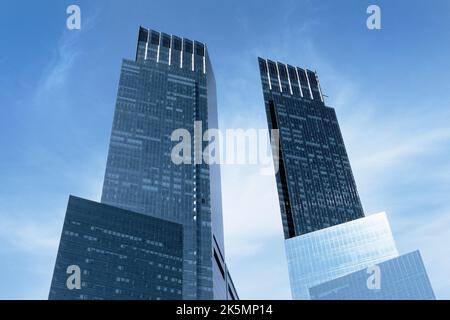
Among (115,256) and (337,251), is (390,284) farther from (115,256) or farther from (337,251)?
(115,256)

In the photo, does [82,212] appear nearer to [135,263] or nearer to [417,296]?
[135,263]

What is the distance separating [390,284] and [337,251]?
31.1 m

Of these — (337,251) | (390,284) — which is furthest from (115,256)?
(390,284)

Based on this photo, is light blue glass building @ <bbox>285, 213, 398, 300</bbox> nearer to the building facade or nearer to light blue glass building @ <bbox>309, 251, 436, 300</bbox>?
light blue glass building @ <bbox>309, 251, 436, 300</bbox>

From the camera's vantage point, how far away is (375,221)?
191625 millimetres

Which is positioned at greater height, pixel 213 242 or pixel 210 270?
pixel 213 242

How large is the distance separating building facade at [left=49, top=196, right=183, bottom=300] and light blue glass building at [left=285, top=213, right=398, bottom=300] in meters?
49.4

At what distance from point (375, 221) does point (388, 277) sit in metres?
33.9

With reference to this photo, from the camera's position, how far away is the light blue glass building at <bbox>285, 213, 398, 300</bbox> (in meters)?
182

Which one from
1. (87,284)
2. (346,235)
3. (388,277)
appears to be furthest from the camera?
(346,235)

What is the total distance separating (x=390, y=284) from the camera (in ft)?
522

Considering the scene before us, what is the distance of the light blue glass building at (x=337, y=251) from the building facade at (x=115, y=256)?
162 feet

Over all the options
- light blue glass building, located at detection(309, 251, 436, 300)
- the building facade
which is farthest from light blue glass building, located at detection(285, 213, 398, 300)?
the building facade
